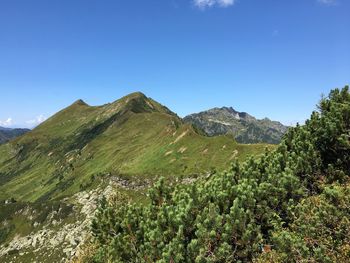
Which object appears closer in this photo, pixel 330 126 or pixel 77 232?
pixel 330 126

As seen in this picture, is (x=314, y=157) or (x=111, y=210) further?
(x=111, y=210)

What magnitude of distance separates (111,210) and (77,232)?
71.4 m

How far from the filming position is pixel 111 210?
3164 centimetres

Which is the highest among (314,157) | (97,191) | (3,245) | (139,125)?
(139,125)

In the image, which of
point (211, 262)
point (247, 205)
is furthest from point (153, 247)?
point (247, 205)

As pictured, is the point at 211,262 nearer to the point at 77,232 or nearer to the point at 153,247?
the point at 153,247

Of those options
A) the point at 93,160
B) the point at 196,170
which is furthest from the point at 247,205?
the point at 93,160

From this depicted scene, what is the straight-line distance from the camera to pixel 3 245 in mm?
127812

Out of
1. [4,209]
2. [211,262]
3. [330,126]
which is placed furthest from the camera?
[4,209]

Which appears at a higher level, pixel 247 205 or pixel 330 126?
pixel 330 126

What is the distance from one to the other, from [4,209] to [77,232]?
230 ft

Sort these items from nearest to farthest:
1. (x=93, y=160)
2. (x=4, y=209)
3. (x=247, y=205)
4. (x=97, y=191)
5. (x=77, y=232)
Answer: (x=247, y=205)
(x=77, y=232)
(x=97, y=191)
(x=4, y=209)
(x=93, y=160)

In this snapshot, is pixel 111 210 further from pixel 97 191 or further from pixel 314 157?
pixel 97 191

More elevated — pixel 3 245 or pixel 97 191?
pixel 97 191
